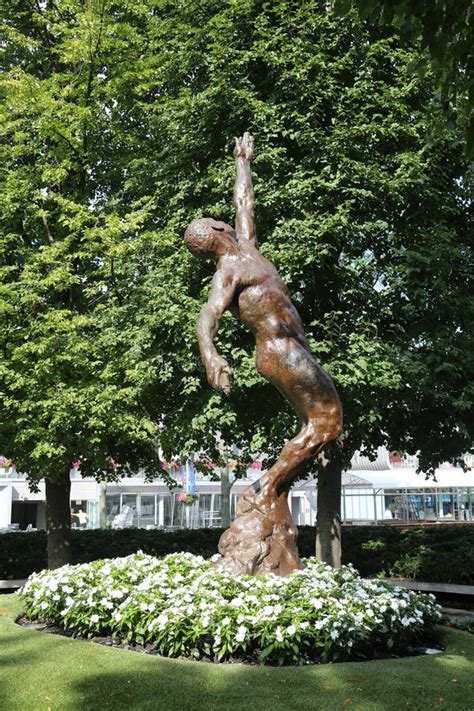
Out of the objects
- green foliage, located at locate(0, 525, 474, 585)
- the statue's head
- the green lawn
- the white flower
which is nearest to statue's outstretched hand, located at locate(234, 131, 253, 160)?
the statue's head

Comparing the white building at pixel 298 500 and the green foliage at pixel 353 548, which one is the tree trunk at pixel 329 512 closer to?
the green foliage at pixel 353 548

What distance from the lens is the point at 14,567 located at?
1529 centimetres

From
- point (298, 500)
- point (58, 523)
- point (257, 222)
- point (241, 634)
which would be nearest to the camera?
point (241, 634)

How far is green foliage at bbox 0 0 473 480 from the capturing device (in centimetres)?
1268

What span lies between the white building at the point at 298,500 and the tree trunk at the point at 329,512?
12255 millimetres

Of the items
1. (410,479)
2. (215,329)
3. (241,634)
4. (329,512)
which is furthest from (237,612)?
(410,479)

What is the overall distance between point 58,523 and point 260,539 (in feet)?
25.0

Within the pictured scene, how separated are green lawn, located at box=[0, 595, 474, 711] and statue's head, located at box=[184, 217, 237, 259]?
4455 mm

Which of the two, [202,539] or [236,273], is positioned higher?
[236,273]

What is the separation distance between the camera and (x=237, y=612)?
6.63 metres

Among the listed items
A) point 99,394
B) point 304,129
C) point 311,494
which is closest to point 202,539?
point 99,394

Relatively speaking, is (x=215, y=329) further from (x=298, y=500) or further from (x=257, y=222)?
(x=298, y=500)

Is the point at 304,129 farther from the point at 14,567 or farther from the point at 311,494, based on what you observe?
the point at 311,494

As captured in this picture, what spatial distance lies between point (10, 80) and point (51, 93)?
88 cm
